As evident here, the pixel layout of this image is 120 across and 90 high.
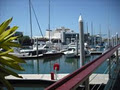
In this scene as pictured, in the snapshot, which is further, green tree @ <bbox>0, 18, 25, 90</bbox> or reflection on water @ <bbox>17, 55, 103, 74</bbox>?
reflection on water @ <bbox>17, 55, 103, 74</bbox>

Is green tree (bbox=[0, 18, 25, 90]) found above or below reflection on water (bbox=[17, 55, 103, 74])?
above

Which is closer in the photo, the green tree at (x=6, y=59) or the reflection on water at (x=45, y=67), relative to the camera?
the green tree at (x=6, y=59)

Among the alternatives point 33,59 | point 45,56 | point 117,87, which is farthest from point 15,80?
point 45,56

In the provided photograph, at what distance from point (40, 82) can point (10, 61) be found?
33.6ft

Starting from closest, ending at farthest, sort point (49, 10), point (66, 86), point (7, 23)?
1. point (66, 86)
2. point (7, 23)
3. point (49, 10)

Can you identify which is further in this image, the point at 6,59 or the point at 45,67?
the point at 45,67

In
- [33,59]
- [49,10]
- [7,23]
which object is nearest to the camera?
[7,23]

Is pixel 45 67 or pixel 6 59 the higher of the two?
pixel 6 59

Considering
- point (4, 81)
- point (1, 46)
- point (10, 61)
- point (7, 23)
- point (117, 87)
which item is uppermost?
point (7, 23)

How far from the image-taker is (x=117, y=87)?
4.42 metres

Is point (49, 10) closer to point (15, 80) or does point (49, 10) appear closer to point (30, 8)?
point (30, 8)

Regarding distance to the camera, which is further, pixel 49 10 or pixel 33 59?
pixel 49 10

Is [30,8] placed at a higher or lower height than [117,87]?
higher

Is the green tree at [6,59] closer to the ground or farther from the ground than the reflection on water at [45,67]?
farther from the ground
